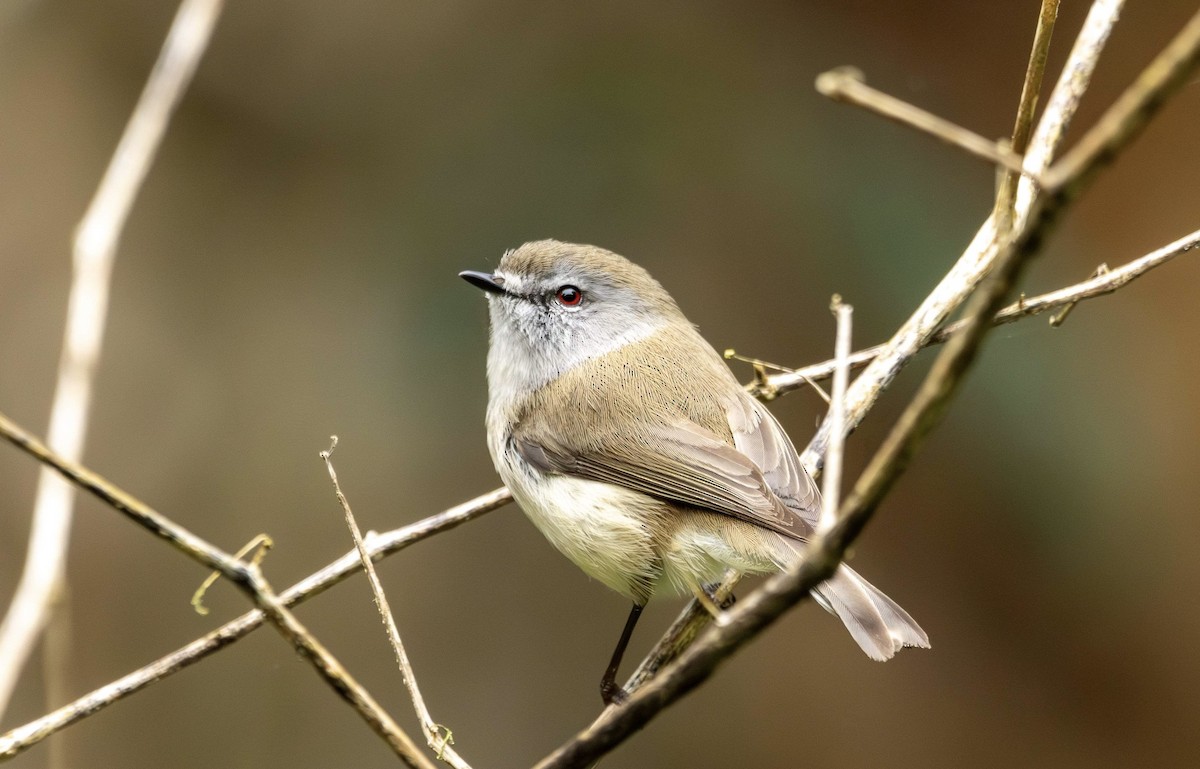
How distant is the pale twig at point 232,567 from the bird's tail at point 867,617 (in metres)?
1.05

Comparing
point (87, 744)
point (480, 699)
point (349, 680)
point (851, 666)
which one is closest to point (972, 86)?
point (851, 666)

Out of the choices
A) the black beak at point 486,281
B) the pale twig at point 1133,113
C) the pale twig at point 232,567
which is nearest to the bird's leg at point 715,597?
the black beak at point 486,281

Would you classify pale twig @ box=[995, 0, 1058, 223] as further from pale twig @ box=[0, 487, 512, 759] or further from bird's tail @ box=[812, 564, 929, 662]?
pale twig @ box=[0, 487, 512, 759]

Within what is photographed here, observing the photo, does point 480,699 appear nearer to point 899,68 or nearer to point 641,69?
point 641,69

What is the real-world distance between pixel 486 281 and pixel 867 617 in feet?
5.36

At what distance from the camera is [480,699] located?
15.0 ft

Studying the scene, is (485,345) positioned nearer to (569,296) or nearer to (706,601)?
(569,296)

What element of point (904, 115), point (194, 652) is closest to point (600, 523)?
point (194, 652)

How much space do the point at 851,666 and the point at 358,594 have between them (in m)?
2.10

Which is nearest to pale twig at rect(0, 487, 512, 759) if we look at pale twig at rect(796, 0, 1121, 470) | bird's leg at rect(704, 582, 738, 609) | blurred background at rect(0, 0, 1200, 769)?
bird's leg at rect(704, 582, 738, 609)

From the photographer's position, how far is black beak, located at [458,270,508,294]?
131 inches

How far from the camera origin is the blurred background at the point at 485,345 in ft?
14.1

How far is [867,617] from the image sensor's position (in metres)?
2.24

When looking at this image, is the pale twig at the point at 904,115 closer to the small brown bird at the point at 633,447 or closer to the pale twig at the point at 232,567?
the pale twig at the point at 232,567
